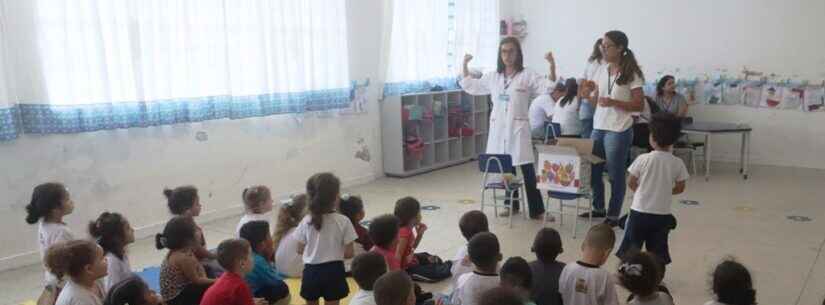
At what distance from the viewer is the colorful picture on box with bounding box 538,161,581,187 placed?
4.71m

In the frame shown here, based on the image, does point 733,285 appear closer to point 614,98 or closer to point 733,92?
point 614,98

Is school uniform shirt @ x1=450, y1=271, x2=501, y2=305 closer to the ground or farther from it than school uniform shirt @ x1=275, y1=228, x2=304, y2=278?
farther from it

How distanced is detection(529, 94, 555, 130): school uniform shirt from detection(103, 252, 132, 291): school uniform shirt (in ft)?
17.0

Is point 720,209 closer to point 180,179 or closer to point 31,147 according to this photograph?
point 180,179

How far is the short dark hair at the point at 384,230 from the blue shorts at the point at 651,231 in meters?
1.25

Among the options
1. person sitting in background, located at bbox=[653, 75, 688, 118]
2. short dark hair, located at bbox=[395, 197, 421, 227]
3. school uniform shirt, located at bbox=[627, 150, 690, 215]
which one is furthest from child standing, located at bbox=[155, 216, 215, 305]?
person sitting in background, located at bbox=[653, 75, 688, 118]

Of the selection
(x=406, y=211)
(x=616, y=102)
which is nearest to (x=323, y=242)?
(x=406, y=211)

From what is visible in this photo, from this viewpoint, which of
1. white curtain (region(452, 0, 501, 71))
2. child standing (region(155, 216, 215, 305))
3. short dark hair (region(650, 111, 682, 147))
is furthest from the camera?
white curtain (region(452, 0, 501, 71))

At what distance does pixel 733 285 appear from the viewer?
7.30 feet

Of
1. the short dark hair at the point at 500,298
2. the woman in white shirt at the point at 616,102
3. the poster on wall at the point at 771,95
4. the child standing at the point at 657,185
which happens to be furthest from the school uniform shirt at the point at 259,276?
the poster on wall at the point at 771,95

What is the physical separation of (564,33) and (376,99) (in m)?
3.29

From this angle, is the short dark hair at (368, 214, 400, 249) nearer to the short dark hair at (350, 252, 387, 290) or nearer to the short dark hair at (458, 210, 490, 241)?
the short dark hair at (458, 210, 490, 241)

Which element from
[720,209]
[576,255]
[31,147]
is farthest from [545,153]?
[31,147]

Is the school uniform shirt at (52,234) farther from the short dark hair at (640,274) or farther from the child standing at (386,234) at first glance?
the short dark hair at (640,274)
